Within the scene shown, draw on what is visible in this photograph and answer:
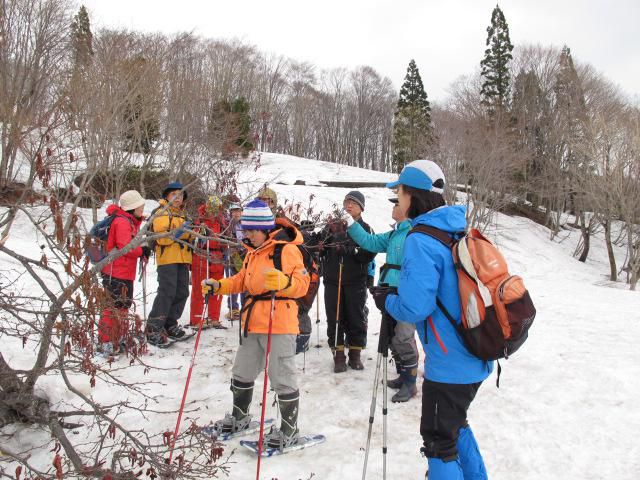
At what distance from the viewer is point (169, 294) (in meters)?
6.11

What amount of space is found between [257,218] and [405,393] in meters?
2.49

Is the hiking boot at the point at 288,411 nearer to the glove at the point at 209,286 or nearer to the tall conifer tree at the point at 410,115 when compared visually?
the glove at the point at 209,286

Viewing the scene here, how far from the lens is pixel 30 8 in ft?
37.6

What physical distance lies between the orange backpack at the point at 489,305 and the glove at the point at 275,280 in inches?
54.9

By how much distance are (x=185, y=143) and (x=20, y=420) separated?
41.9 ft

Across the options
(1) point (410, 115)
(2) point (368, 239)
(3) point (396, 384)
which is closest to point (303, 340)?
(3) point (396, 384)

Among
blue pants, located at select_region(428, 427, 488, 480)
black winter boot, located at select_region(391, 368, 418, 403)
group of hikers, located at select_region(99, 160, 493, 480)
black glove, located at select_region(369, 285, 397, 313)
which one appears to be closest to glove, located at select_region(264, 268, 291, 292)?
group of hikers, located at select_region(99, 160, 493, 480)

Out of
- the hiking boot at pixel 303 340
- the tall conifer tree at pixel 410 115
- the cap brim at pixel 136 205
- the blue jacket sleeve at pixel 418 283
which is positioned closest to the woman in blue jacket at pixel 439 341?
the blue jacket sleeve at pixel 418 283

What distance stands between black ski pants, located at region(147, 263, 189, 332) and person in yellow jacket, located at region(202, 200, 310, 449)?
2274mm

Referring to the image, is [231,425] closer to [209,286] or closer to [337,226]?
[209,286]

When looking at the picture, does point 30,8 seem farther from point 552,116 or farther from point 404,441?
point 552,116

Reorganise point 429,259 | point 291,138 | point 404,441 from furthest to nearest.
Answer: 1. point 291,138
2. point 404,441
3. point 429,259

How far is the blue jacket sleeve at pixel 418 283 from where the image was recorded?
8.71 ft

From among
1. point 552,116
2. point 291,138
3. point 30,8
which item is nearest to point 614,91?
point 552,116
